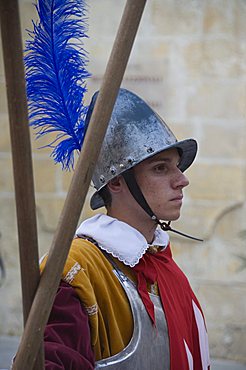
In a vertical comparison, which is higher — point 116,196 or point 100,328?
point 116,196

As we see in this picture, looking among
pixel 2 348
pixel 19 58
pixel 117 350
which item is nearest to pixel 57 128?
pixel 117 350

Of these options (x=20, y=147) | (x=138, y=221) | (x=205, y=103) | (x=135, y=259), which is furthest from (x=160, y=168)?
(x=205, y=103)

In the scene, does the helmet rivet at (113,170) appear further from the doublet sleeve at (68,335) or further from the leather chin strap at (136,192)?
the doublet sleeve at (68,335)

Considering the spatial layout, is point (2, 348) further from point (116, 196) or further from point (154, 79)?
point (116, 196)

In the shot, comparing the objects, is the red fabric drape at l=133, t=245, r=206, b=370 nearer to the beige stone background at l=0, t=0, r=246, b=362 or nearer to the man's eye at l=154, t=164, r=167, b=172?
the man's eye at l=154, t=164, r=167, b=172

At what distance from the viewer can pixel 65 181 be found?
5.57 metres

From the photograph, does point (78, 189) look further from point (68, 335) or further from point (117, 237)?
point (117, 237)

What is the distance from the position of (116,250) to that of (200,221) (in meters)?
2.94

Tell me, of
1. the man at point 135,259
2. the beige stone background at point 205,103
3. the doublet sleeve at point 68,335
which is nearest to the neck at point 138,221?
the man at point 135,259

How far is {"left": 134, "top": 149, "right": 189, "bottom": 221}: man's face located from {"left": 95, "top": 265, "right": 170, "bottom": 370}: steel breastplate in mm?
238

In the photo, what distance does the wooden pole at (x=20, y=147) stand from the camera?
1.65 metres

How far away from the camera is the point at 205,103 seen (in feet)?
17.8

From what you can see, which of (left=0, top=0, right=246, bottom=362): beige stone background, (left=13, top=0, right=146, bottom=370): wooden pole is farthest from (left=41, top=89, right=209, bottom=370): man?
(left=0, top=0, right=246, bottom=362): beige stone background

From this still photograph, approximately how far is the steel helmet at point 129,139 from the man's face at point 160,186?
4cm
